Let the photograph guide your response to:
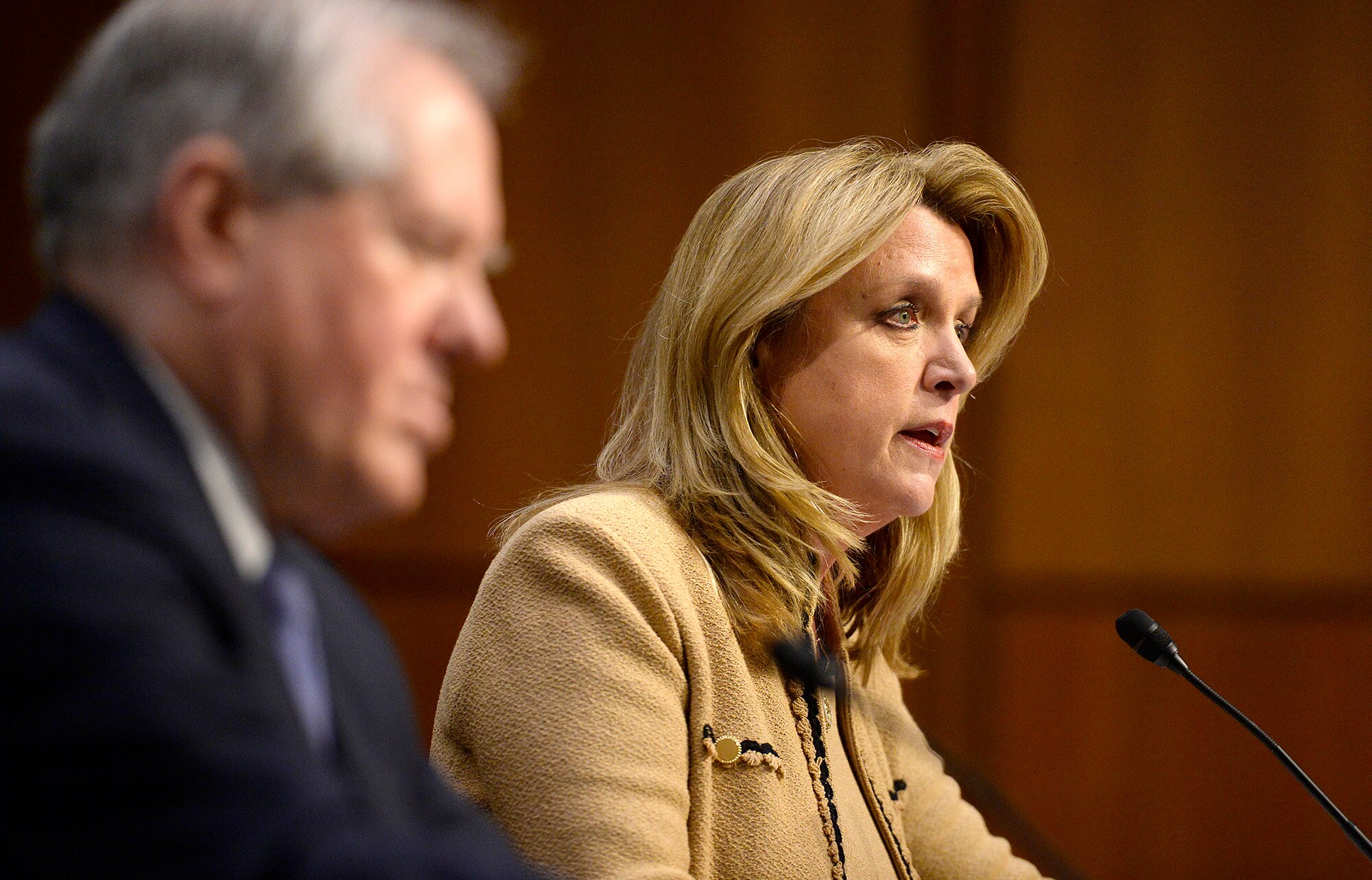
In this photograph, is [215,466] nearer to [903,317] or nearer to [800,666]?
[800,666]

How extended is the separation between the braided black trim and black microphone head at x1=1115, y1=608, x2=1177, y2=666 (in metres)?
0.37

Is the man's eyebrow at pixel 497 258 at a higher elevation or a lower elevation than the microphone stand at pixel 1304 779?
higher

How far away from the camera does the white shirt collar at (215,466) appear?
0.69 m

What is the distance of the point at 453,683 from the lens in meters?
1.35

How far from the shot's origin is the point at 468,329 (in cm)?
79

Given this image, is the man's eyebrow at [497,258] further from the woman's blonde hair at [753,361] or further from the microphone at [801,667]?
the woman's blonde hair at [753,361]

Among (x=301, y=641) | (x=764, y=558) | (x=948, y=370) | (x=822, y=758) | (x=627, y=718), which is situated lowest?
(x=822, y=758)

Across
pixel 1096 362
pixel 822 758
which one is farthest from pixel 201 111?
pixel 1096 362

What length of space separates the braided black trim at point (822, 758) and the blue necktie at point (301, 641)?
806mm

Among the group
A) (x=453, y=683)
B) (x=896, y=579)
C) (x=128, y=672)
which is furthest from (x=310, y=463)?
(x=896, y=579)

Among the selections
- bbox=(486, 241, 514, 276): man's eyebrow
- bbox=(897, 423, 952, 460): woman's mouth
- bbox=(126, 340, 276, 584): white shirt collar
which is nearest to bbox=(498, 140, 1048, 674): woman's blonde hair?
bbox=(897, 423, 952, 460): woman's mouth

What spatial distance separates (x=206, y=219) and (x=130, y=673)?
26 cm

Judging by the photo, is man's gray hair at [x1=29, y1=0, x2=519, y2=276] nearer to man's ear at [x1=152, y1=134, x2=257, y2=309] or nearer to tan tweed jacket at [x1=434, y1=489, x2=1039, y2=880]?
man's ear at [x1=152, y1=134, x2=257, y2=309]

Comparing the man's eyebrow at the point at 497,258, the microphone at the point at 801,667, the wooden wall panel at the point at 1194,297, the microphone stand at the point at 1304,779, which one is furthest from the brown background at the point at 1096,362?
the man's eyebrow at the point at 497,258
